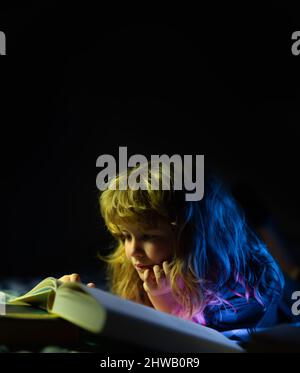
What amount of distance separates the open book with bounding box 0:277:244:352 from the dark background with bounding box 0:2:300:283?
309 millimetres

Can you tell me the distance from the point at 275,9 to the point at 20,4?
42 centimetres

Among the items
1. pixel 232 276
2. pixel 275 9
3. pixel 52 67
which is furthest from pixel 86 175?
pixel 275 9

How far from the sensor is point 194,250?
0.87 metres

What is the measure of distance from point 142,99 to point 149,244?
248mm

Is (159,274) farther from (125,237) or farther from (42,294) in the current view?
(42,294)

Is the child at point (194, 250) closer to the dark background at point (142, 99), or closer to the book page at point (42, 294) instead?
the dark background at point (142, 99)

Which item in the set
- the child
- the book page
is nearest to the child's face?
the child

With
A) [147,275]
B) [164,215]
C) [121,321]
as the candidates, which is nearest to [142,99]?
[164,215]

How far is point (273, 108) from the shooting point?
0.84m

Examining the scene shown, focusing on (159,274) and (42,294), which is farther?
(159,274)

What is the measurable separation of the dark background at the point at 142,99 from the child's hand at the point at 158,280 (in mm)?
126

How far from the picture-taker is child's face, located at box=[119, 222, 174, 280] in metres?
0.85

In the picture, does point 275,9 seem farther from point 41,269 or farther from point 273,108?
point 41,269

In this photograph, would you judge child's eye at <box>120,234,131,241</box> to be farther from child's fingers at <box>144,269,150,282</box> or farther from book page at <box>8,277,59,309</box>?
book page at <box>8,277,59,309</box>
